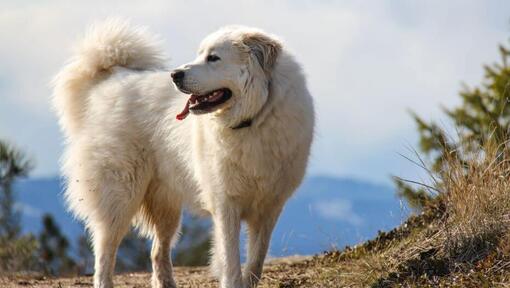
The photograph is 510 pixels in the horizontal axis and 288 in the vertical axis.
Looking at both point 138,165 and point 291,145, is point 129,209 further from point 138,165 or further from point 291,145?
point 291,145

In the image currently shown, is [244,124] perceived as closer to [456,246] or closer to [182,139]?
[182,139]

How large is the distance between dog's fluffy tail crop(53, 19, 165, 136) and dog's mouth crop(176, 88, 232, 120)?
1.78 metres

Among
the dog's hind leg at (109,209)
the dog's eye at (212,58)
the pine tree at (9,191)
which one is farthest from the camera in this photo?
the pine tree at (9,191)

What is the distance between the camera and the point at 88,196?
7.91 metres

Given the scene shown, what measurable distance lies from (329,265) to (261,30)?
2.37 metres

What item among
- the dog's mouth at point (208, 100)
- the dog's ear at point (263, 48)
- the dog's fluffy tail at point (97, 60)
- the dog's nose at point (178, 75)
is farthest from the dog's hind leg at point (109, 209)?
the dog's ear at point (263, 48)

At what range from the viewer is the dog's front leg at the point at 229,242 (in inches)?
264

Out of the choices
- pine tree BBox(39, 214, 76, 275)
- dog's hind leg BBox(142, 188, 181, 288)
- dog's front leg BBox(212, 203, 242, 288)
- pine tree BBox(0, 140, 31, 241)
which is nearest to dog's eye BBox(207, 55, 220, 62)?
dog's front leg BBox(212, 203, 242, 288)

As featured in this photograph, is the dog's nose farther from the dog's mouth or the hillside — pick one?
the hillside

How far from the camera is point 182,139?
725cm

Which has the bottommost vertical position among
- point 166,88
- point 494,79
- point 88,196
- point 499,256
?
point 499,256

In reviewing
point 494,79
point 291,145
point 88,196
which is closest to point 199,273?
point 88,196

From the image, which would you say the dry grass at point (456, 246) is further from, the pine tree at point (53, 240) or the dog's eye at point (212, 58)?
the pine tree at point (53, 240)

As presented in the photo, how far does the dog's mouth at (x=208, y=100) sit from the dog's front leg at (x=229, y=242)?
0.66 metres
